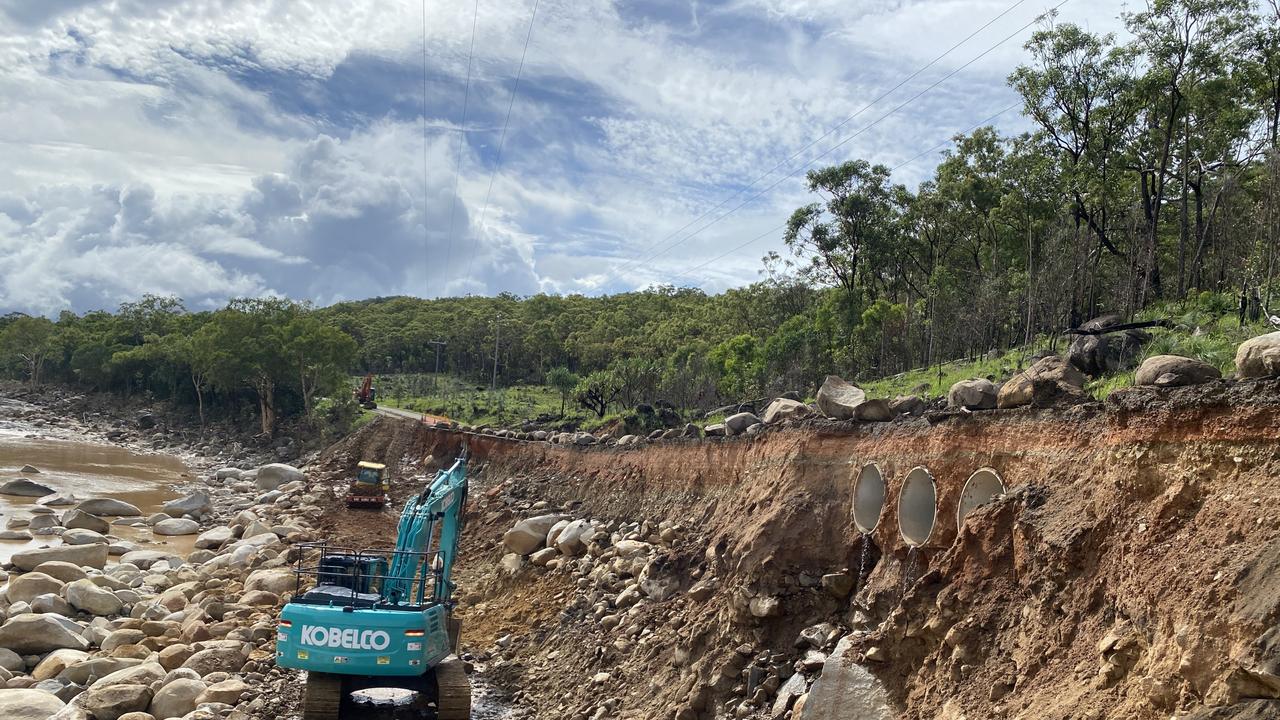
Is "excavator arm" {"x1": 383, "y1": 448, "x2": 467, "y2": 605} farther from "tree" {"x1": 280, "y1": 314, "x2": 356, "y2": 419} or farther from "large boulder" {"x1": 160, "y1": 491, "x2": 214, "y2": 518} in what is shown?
"tree" {"x1": 280, "y1": 314, "x2": 356, "y2": 419}

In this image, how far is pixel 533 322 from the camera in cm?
10469

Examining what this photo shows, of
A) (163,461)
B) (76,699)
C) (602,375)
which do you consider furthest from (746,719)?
(163,461)

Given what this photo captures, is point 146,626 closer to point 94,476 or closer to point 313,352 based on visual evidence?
point 94,476

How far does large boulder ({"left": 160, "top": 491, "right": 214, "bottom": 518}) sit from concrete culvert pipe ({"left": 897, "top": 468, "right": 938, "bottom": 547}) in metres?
34.6

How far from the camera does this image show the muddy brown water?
33.9m

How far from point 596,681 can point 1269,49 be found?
27.4 meters

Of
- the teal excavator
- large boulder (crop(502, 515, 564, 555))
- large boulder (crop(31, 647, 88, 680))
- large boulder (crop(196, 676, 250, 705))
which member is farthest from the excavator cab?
large boulder (crop(196, 676, 250, 705))

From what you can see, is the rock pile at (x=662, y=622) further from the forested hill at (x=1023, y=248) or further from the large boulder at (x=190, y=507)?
the large boulder at (x=190, y=507)

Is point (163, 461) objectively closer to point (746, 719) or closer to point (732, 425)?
point (732, 425)

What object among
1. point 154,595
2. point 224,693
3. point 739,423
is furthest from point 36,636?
point 739,423

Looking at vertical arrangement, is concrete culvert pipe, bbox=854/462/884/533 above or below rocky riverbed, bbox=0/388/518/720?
above

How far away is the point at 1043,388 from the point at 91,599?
22.5 meters

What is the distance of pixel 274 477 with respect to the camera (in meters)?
47.1

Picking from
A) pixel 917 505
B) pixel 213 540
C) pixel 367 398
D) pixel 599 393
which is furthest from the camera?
pixel 367 398
